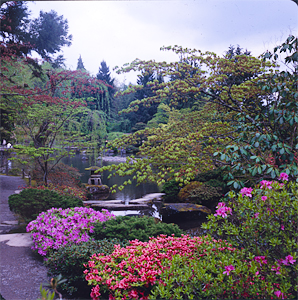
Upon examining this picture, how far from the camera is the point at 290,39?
6.91ft

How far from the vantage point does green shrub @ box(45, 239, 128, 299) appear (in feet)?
7.55

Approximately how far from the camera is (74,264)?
7.75 ft

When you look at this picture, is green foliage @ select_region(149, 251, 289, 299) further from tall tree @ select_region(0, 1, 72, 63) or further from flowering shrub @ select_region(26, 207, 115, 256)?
tall tree @ select_region(0, 1, 72, 63)

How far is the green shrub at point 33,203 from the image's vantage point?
4.01 meters

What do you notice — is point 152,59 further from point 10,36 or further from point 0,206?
point 0,206

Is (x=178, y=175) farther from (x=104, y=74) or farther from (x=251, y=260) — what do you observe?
(x=104, y=74)

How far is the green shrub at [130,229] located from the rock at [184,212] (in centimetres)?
214

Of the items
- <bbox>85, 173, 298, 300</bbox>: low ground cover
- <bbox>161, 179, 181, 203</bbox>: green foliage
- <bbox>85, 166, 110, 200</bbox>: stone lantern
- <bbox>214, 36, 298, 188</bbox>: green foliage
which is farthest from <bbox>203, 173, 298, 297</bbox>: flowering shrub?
<bbox>85, 166, 110, 200</bbox>: stone lantern

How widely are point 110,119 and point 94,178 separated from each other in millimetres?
2259

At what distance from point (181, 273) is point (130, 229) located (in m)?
1.50

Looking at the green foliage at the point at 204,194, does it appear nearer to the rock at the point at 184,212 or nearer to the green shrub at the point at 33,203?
the rock at the point at 184,212

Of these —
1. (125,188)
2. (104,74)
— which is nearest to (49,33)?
(104,74)

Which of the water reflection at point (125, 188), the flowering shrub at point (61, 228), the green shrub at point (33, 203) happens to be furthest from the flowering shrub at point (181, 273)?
the water reflection at point (125, 188)

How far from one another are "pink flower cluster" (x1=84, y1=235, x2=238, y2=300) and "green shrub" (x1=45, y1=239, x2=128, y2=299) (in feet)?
0.80
